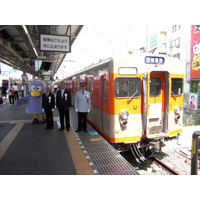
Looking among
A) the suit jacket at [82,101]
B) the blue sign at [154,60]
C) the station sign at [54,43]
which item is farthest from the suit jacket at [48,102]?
the blue sign at [154,60]

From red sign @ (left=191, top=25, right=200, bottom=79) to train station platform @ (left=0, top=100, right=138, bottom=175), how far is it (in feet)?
28.8

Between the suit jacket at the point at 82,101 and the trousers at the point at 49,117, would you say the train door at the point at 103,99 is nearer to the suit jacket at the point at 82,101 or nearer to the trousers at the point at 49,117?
the suit jacket at the point at 82,101

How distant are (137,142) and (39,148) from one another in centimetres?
267

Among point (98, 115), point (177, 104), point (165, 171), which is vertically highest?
point (177, 104)

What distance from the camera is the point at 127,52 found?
4.71 m

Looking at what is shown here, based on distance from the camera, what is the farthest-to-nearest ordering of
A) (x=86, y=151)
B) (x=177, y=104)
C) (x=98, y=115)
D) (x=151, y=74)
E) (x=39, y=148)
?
1. (x=98, y=115)
2. (x=177, y=104)
3. (x=151, y=74)
4. (x=39, y=148)
5. (x=86, y=151)

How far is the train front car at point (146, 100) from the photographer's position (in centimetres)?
455

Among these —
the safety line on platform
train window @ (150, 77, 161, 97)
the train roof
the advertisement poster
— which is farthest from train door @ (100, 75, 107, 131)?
the advertisement poster

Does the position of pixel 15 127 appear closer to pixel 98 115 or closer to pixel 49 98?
pixel 49 98

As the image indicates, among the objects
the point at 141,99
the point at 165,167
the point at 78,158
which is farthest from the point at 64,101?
the point at 165,167

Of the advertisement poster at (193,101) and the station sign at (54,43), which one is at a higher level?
the station sign at (54,43)

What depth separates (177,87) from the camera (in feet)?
17.2

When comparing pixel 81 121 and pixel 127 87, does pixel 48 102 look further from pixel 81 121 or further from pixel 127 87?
pixel 127 87

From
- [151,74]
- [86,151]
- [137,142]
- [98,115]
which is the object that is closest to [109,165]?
[86,151]
